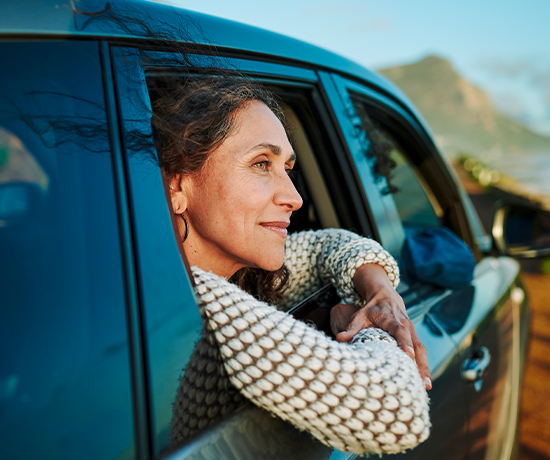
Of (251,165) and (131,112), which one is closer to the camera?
(131,112)

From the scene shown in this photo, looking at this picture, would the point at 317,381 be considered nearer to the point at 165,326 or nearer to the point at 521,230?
the point at 165,326

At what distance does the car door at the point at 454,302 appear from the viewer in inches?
63.7

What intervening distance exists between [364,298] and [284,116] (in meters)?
0.79

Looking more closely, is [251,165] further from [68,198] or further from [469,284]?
[469,284]

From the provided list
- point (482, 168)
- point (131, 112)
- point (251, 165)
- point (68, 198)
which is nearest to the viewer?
point (68, 198)

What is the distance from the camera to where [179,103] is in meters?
1.28

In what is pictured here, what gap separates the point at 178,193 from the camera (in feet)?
4.58

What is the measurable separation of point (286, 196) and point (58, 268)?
826mm

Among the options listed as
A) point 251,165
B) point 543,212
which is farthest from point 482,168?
point 251,165

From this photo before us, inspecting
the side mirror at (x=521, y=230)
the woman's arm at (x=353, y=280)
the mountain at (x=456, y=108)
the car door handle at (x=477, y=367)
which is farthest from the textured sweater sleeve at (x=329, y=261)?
the mountain at (x=456, y=108)

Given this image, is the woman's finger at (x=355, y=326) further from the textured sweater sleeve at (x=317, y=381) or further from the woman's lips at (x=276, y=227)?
the woman's lips at (x=276, y=227)

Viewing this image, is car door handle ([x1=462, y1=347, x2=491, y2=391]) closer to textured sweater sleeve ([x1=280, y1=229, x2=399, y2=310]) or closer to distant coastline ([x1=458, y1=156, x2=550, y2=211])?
textured sweater sleeve ([x1=280, y1=229, x2=399, y2=310])

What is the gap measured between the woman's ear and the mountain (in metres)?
68.5

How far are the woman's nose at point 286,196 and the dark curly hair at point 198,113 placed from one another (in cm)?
25
